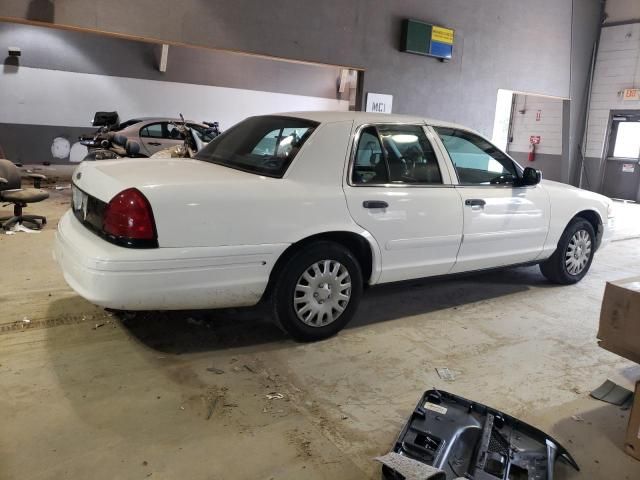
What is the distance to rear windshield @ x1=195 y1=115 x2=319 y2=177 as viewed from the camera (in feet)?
11.2

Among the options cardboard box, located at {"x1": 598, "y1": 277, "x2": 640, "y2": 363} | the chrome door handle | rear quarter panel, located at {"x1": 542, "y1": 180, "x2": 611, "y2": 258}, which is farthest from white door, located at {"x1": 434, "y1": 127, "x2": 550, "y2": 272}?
cardboard box, located at {"x1": 598, "y1": 277, "x2": 640, "y2": 363}

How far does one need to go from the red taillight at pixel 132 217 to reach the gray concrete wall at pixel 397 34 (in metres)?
4.76

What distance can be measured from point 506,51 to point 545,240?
727 centimetres

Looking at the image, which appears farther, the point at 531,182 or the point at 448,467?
the point at 531,182

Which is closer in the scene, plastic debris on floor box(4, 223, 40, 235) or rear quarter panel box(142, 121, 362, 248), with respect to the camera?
rear quarter panel box(142, 121, 362, 248)

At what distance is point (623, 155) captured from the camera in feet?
44.0

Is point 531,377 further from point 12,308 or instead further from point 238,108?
point 238,108

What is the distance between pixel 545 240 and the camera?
4.79m

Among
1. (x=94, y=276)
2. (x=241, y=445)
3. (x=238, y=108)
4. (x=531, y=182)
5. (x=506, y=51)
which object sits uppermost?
(x=506, y=51)

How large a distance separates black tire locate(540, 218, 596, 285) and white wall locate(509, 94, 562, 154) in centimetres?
1065

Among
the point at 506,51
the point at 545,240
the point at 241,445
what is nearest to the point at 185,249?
the point at 241,445

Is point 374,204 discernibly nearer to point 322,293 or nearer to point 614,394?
point 322,293

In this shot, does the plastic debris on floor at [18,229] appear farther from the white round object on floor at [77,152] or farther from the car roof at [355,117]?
the white round object on floor at [77,152]

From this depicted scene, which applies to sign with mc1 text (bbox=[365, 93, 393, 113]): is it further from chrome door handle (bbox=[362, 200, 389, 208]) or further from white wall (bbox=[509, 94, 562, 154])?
white wall (bbox=[509, 94, 562, 154])
